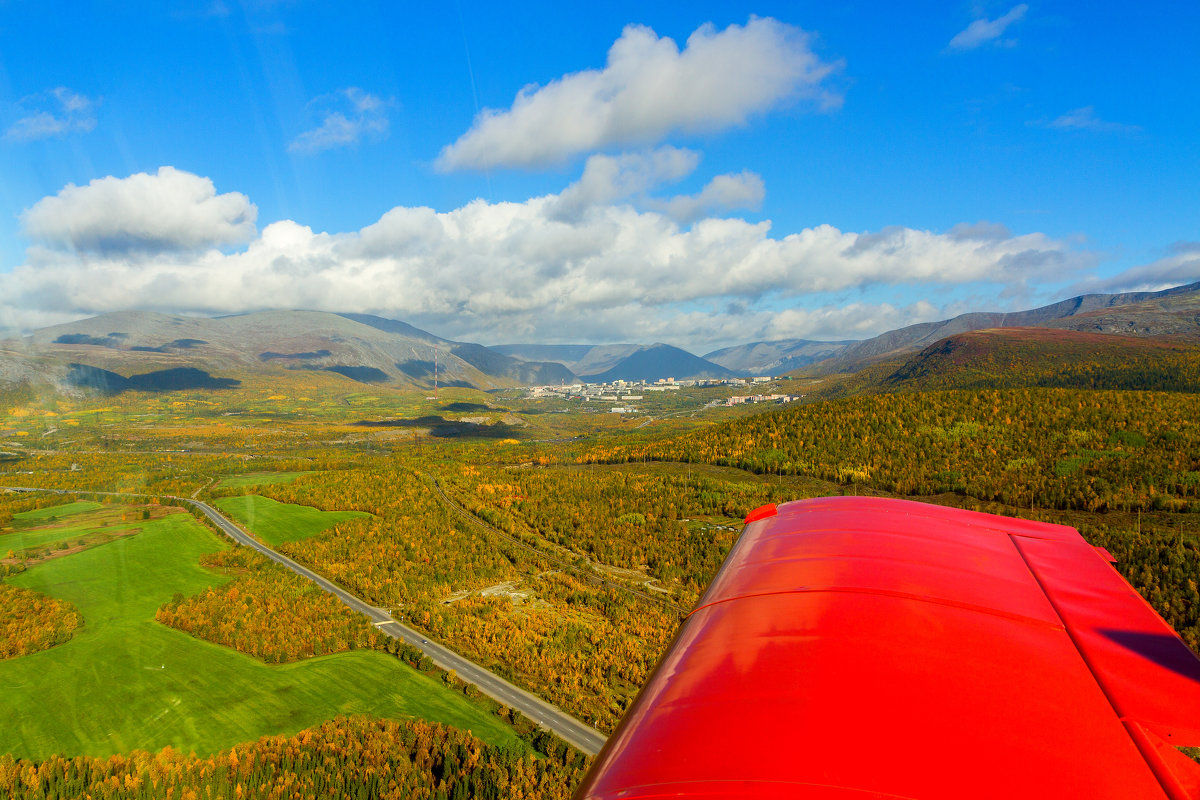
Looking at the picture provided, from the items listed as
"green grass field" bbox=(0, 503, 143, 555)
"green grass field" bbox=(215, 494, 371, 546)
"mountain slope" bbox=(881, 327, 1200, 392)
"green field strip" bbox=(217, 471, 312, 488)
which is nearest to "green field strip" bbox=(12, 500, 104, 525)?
→ "green grass field" bbox=(0, 503, 143, 555)

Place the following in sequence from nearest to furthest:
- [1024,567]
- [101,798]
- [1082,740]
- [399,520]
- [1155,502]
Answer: [1082,740]
[1024,567]
[101,798]
[1155,502]
[399,520]

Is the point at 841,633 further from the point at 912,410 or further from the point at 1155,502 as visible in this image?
the point at 912,410

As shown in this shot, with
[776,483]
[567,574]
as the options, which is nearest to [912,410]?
[776,483]

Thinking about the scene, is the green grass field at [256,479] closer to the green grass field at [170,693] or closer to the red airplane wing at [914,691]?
the green grass field at [170,693]

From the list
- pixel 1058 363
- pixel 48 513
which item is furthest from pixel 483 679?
pixel 1058 363

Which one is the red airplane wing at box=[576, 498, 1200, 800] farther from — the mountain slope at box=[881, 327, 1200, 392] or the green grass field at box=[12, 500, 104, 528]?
the mountain slope at box=[881, 327, 1200, 392]

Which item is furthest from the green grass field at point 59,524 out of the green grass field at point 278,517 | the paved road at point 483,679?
the paved road at point 483,679
